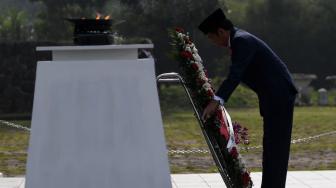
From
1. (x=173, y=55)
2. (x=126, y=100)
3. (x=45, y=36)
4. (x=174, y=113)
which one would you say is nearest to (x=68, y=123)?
(x=126, y=100)

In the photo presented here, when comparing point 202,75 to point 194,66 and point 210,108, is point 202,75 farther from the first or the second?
point 210,108

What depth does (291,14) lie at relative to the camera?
36.4 m

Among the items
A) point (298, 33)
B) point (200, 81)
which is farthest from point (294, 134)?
point (298, 33)

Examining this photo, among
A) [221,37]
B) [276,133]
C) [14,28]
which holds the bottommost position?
[14,28]

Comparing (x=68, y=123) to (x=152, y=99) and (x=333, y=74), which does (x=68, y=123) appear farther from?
(x=333, y=74)

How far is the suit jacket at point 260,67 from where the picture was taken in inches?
216

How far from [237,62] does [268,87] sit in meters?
0.33

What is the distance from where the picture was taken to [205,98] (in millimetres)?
5609

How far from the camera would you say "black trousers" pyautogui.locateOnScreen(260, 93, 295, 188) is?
563 cm

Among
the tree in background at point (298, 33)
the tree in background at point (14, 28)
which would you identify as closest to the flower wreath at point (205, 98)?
the tree in background at point (14, 28)

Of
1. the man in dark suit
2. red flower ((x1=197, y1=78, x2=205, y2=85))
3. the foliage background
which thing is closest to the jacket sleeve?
the man in dark suit

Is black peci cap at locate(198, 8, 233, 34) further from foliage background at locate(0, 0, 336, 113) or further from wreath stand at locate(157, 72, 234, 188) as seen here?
foliage background at locate(0, 0, 336, 113)

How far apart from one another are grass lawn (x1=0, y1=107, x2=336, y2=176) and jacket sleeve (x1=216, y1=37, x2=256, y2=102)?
4.71 meters

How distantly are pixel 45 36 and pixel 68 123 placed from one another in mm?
26969
